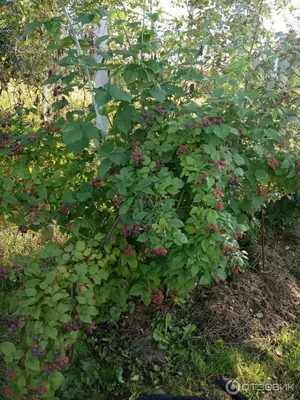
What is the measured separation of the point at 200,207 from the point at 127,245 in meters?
0.46

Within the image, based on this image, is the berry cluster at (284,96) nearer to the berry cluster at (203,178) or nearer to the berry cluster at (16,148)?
the berry cluster at (203,178)

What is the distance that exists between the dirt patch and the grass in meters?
0.08

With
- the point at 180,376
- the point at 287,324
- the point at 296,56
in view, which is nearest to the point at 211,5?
the point at 296,56

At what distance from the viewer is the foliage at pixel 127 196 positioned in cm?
166

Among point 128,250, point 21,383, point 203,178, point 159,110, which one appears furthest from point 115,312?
point 159,110

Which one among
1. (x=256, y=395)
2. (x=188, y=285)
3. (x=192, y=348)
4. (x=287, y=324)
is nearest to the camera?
(x=188, y=285)

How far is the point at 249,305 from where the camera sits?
2740 millimetres

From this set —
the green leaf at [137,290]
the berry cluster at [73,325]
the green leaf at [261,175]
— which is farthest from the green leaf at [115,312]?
the green leaf at [261,175]

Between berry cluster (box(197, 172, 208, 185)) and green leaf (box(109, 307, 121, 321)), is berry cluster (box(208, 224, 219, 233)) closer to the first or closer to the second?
berry cluster (box(197, 172, 208, 185))

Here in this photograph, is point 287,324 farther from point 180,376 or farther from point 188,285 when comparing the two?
point 188,285

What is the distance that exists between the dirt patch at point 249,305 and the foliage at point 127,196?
1.50 ft

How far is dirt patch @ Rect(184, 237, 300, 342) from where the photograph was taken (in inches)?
100

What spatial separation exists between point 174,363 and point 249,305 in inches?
28.0

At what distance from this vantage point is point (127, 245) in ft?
6.59
